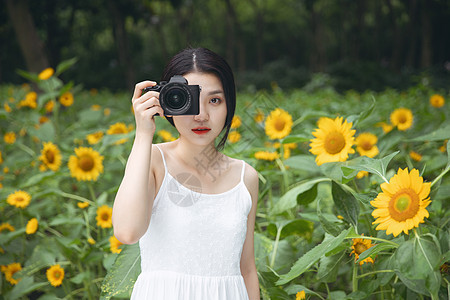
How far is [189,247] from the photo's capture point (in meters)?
1.30

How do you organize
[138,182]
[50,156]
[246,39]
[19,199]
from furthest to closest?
1. [246,39]
2. [50,156]
3. [19,199]
4. [138,182]

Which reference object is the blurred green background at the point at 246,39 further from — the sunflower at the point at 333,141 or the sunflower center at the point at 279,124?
the sunflower at the point at 333,141

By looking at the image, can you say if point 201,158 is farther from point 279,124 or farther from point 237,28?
point 237,28

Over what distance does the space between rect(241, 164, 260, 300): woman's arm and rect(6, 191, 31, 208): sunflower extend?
126cm

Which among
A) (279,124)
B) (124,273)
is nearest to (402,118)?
(279,124)

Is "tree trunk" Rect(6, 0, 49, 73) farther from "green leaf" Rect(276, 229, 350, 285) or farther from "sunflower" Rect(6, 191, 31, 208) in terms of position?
"green leaf" Rect(276, 229, 350, 285)

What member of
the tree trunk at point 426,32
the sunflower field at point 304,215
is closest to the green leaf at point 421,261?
the sunflower field at point 304,215

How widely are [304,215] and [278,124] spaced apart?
0.50m

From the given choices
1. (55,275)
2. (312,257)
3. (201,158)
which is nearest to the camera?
(312,257)

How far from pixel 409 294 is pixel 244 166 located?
2.18 ft

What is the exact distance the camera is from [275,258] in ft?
5.97

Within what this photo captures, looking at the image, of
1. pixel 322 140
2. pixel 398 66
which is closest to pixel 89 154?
pixel 322 140

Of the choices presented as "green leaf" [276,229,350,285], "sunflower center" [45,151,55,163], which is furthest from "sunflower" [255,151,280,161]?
"sunflower center" [45,151,55,163]

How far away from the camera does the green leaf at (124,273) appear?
1499mm
